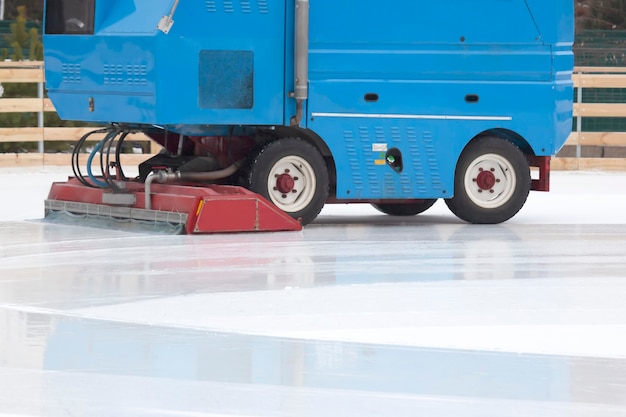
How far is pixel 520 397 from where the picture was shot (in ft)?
17.2

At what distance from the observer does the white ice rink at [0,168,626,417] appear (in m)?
5.23

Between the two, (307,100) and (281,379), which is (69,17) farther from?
(281,379)

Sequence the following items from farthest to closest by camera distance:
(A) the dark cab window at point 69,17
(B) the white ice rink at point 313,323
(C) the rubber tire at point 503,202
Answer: (C) the rubber tire at point 503,202 < (A) the dark cab window at point 69,17 < (B) the white ice rink at point 313,323

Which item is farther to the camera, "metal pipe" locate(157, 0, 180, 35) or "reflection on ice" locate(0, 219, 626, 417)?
"metal pipe" locate(157, 0, 180, 35)

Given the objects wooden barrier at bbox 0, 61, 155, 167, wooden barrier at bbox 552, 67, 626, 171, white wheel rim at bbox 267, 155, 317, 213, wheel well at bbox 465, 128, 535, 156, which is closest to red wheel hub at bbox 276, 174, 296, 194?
white wheel rim at bbox 267, 155, 317, 213

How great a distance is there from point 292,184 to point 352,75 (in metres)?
0.95

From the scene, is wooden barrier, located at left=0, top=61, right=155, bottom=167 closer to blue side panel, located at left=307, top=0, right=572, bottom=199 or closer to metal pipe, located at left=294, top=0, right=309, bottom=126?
blue side panel, located at left=307, top=0, right=572, bottom=199

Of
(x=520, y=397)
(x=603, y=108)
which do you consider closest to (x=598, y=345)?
(x=520, y=397)

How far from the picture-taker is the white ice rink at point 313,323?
17.2ft

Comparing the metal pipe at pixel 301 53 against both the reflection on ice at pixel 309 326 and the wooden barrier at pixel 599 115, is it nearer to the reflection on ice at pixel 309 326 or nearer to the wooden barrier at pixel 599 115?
the reflection on ice at pixel 309 326

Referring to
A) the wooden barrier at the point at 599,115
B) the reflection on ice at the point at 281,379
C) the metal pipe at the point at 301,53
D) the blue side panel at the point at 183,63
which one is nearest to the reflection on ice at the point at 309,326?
the reflection on ice at the point at 281,379

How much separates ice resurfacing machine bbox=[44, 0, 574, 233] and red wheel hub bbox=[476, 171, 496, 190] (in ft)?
0.05

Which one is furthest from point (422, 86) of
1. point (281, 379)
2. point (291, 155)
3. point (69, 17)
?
point (281, 379)

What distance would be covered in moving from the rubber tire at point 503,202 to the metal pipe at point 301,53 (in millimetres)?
1465
